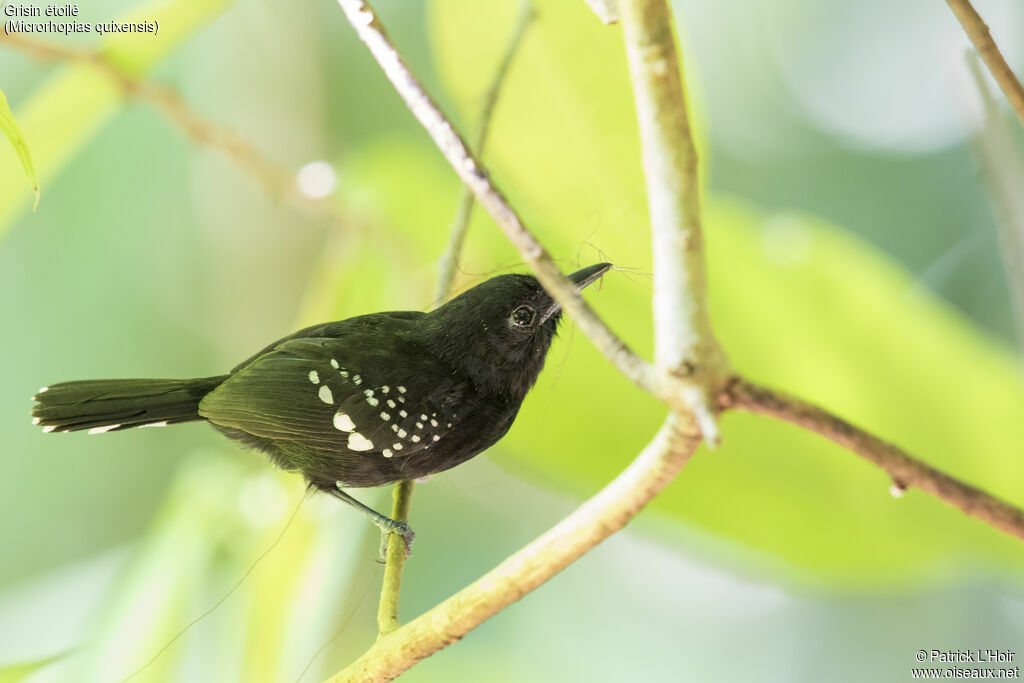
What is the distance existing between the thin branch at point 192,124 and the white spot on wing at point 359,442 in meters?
0.40

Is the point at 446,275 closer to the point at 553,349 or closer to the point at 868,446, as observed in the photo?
the point at 553,349

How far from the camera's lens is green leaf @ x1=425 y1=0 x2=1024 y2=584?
0.60m

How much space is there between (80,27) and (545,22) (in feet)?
1.11

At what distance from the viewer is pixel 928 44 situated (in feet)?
2.87


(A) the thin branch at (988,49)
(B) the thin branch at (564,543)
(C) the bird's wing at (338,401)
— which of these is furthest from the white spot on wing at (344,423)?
(A) the thin branch at (988,49)

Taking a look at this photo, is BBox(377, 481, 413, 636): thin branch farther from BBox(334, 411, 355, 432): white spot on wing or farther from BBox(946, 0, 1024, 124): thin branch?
BBox(946, 0, 1024, 124): thin branch

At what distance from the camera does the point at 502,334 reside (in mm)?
440

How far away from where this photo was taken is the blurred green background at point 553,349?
62 centimetres

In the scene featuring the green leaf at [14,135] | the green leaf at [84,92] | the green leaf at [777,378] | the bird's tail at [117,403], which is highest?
the green leaf at [84,92]

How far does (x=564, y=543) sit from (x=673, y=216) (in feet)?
0.38

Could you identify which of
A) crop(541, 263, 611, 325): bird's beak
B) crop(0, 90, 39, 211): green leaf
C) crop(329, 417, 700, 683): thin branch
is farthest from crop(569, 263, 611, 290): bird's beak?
crop(0, 90, 39, 211): green leaf

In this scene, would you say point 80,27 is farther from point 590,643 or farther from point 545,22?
point 590,643

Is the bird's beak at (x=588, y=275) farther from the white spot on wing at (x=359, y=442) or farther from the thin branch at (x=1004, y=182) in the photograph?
the thin branch at (x=1004, y=182)

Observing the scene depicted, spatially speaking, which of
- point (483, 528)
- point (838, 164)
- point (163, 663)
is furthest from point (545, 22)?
point (838, 164)
